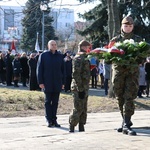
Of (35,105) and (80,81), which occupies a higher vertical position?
(80,81)

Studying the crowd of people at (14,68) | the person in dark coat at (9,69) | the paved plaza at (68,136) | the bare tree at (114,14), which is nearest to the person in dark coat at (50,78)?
the paved plaza at (68,136)

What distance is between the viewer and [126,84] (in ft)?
25.2

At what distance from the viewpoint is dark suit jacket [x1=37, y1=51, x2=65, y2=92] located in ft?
30.1

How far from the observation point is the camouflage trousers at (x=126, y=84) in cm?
766

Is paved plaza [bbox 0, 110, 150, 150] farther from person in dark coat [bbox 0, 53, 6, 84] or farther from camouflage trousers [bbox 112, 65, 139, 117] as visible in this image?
person in dark coat [bbox 0, 53, 6, 84]

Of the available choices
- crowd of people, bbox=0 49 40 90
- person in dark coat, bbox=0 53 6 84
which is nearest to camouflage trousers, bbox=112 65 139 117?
crowd of people, bbox=0 49 40 90

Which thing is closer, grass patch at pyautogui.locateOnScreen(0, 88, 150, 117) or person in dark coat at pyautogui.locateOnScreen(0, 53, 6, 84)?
grass patch at pyautogui.locateOnScreen(0, 88, 150, 117)

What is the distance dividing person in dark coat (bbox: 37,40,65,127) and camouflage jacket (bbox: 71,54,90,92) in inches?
43.2

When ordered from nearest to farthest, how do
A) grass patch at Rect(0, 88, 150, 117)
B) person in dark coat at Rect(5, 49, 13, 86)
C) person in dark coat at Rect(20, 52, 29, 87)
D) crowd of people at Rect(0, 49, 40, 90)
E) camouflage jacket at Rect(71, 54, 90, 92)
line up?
camouflage jacket at Rect(71, 54, 90, 92), grass patch at Rect(0, 88, 150, 117), crowd of people at Rect(0, 49, 40, 90), person in dark coat at Rect(20, 52, 29, 87), person in dark coat at Rect(5, 49, 13, 86)

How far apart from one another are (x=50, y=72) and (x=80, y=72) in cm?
128

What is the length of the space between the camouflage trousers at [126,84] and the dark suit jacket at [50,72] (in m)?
1.86

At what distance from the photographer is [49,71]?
30.3 ft

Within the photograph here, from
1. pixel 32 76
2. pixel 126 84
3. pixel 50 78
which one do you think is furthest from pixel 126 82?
pixel 32 76

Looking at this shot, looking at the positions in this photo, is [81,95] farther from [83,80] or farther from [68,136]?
[68,136]
